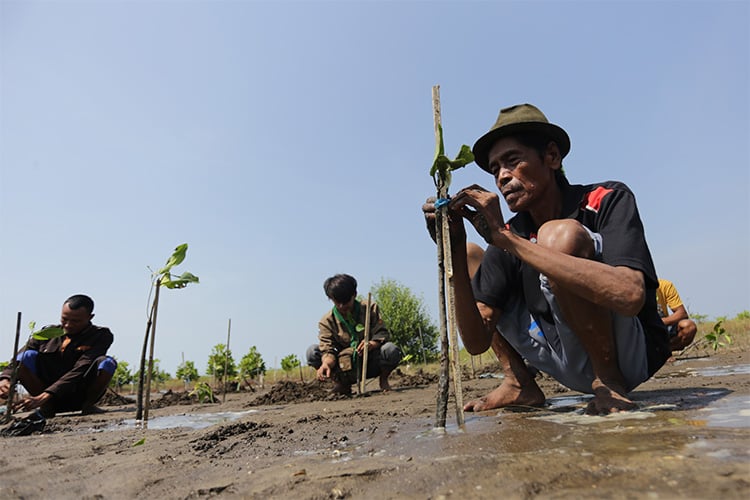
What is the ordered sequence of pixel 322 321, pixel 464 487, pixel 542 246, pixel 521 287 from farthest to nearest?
pixel 322 321 → pixel 521 287 → pixel 542 246 → pixel 464 487

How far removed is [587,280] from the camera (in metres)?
1.87

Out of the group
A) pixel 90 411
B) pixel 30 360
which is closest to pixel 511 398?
pixel 90 411

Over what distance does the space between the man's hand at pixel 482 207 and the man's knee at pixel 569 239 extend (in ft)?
0.67

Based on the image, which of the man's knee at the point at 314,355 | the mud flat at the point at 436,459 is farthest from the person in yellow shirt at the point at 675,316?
the man's knee at the point at 314,355

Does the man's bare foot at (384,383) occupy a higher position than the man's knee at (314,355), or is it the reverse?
the man's knee at (314,355)

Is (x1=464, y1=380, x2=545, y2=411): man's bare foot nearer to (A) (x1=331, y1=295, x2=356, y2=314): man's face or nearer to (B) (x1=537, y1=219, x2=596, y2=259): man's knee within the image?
(B) (x1=537, y1=219, x2=596, y2=259): man's knee

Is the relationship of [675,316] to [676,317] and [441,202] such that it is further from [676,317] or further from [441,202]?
[441,202]

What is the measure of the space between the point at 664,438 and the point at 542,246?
0.84m

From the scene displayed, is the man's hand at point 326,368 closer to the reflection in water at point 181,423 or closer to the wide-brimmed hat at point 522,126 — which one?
the reflection in water at point 181,423

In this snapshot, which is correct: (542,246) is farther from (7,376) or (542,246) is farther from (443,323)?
(7,376)

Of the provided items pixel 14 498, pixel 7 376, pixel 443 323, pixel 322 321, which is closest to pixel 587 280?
pixel 443 323

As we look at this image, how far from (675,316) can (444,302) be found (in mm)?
4400

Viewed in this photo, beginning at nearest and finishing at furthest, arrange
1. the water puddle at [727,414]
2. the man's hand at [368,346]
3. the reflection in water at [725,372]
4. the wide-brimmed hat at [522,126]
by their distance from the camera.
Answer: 1. the water puddle at [727,414]
2. the wide-brimmed hat at [522,126]
3. the reflection in water at [725,372]
4. the man's hand at [368,346]

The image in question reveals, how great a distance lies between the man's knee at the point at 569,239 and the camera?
6.51ft
